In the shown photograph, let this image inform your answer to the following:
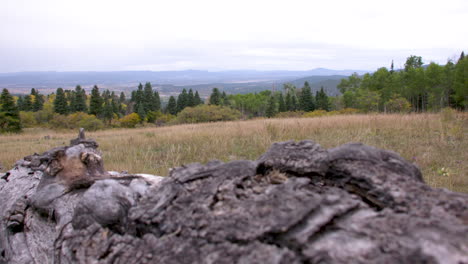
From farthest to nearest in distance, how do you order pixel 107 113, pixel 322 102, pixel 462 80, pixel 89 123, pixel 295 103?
pixel 295 103 < pixel 322 102 < pixel 107 113 < pixel 89 123 < pixel 462 80

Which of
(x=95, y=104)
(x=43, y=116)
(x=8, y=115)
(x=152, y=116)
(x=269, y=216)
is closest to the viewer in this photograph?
(x=269, y=216)

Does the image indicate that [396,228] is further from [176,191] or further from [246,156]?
[246,156]

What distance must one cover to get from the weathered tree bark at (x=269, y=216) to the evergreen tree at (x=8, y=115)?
5024cm

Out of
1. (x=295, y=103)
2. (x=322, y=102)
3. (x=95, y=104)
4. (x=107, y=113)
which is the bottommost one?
(x=107, y=113)

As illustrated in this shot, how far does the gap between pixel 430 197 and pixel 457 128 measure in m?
7.28

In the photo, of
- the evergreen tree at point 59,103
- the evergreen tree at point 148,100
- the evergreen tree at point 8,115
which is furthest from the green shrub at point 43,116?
the evergreen tree at point 148,100

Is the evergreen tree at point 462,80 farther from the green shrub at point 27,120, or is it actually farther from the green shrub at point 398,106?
the green shrub at point 27,120

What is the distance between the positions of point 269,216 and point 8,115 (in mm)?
52909

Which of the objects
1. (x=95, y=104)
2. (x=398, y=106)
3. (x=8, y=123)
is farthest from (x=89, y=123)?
(x=398, y=106)

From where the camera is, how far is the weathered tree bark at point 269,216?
1.16 metres

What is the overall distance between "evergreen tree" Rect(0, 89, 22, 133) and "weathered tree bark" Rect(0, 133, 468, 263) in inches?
1978

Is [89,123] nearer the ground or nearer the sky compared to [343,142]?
nearer the ground

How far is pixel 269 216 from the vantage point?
1322 millimetres

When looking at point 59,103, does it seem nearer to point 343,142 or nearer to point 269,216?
point 343,142
